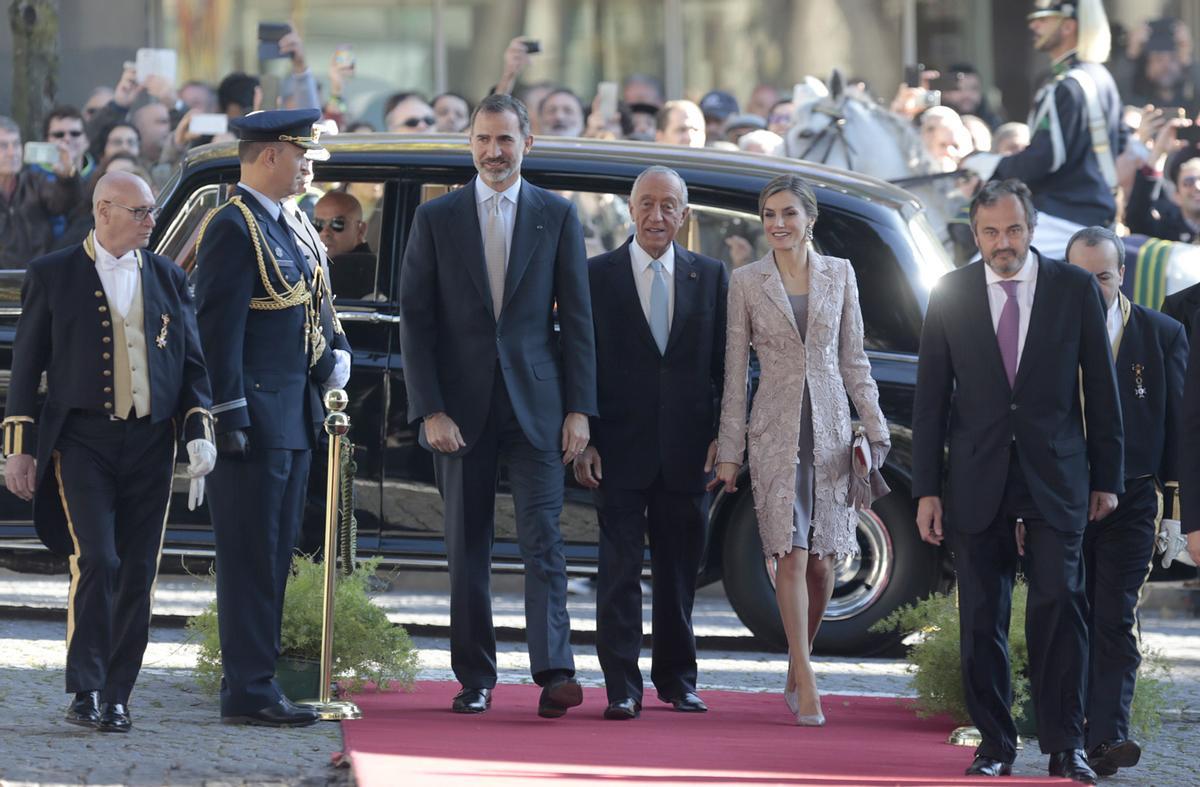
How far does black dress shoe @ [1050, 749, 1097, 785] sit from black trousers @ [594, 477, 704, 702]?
159cm

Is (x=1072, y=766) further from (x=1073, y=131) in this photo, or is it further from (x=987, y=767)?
(x=1073, y=131)

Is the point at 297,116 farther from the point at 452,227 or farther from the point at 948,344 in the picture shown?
the point at 948,344

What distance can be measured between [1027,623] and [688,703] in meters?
1.51

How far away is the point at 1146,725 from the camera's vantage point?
775cm

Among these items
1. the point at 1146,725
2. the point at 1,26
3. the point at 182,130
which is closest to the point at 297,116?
the point at 1146,725

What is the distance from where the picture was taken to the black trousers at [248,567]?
7.45 meters

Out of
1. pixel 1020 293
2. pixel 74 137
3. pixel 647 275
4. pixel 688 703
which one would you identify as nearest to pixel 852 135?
pixel 74 137

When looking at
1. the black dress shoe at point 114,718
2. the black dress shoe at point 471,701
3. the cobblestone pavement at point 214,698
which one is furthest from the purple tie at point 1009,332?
the black dress shoe at point 114,718

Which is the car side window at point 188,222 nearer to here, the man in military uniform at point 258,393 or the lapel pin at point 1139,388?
the man in military uniform at point 258,393

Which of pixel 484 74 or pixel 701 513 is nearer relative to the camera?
pixel 701 513

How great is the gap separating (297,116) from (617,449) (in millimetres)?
1606

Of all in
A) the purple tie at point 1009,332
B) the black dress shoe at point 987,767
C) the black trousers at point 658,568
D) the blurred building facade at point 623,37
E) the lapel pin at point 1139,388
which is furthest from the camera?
→ the blurred building facade at point 623,37

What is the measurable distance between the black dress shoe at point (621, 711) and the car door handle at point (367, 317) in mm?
2560

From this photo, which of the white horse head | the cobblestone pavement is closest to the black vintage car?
the cobblestone pavement
